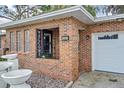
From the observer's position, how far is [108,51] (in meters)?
8.62

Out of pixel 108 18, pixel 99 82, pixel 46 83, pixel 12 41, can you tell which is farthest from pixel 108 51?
pixel 12 41

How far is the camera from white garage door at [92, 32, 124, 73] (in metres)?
8.16

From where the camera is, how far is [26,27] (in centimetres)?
895

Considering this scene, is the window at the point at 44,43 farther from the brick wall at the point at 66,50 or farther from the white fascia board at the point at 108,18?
the white fascia board at the point at 108,18

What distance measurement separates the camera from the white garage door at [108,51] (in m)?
8.16

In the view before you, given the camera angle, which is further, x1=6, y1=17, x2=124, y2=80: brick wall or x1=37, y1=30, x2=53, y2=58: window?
x1=37, y1=30, x2=53, y2=58: window

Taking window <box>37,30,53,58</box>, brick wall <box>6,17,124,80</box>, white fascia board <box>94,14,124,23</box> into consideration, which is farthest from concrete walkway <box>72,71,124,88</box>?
white fascia board <box>94,14,124,23</box>

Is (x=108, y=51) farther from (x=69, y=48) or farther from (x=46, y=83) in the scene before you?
(x=46, y=83)

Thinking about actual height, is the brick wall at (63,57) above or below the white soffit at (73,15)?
below

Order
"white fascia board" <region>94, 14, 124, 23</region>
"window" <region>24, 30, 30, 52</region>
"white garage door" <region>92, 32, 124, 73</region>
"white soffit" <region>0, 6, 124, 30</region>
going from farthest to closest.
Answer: "window" <region>24, 30, 30, 52</region>
"white garage door" <region>92, 32, 124, 73</region>
"white fascia board" <region>94, 14, 124, 23</region>
"white soffit" <region>0, 6, 124, 30</region>

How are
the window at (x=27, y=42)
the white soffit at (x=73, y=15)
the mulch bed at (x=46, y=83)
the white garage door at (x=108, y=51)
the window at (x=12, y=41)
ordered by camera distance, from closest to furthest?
1. the white soffit at (x=73, y=15)
2. the mulch bed at (x=46, y=83)
3. the white garage door at (x=108, y=51)
4. the window at (x=27, y=42)
5. the window at (x=12, y=41)

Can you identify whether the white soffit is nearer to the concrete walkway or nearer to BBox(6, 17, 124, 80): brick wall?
BBox(6, 17, 124, 80): brick wall

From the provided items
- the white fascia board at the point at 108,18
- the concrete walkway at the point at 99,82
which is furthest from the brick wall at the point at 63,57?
the white fascia board at the point at 108,18

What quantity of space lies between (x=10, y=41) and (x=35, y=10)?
11203mm
